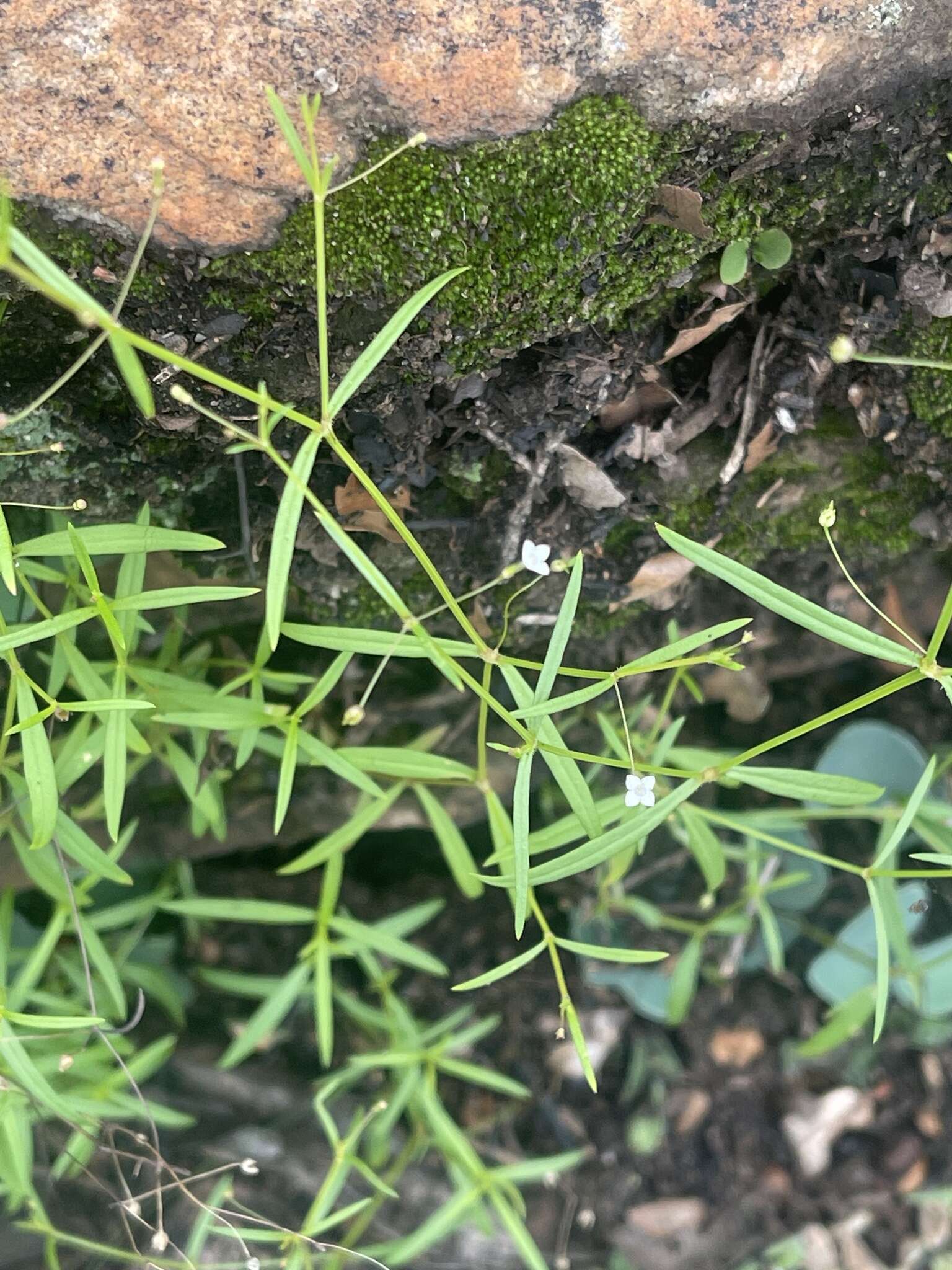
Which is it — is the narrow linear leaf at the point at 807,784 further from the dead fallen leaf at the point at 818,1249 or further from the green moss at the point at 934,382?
the dead fallen leaf at the point at 818,1249

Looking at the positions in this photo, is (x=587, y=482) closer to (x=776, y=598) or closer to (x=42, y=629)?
(x=776, y=598)

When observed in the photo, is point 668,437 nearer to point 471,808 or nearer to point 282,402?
point 282,402

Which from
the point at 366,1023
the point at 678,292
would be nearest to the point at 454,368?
the point at 678,292

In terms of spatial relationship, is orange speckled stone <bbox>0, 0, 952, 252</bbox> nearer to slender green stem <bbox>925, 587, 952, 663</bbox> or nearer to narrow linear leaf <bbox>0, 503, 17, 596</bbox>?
narrow linear leaf <bbox>0, 503, 17, 596</bbox>

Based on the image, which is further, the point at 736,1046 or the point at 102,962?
the point at 736,1046

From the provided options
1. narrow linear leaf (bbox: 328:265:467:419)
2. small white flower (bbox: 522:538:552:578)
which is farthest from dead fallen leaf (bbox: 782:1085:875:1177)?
narrow linear leaf (bbox: 328:265:467:419)

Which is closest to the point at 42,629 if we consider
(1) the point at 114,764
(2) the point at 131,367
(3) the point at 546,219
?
(1) the point at 114,764
